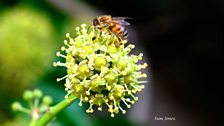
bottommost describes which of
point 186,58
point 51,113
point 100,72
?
point 51,113

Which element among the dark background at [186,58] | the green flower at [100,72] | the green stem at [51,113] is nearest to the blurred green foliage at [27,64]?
the green stem at [51,113]

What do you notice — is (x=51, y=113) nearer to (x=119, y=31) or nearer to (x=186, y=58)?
(x=119, y=31)

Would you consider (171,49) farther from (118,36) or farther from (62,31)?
(118,36)

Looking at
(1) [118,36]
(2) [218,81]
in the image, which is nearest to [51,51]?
(1) [118,36]

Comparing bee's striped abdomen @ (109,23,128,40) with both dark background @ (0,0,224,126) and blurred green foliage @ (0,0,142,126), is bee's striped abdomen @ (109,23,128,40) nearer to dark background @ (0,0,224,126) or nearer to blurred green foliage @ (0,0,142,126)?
blurred green foliage @ (0,0,142,126)

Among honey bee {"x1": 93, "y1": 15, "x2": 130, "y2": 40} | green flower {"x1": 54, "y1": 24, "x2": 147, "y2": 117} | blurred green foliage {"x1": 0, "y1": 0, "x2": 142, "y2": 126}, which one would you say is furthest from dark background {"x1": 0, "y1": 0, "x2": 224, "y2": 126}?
green flower {"x1": 54, "y1": 24, "x2": 147, "y2": 117}

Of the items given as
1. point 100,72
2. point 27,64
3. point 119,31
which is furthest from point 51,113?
point 27,64

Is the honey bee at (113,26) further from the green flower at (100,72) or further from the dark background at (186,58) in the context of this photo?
the dark background at (186,58)
